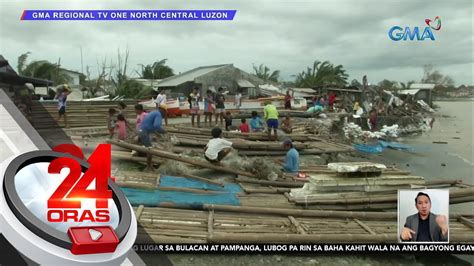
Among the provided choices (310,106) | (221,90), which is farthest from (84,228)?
(310,106)

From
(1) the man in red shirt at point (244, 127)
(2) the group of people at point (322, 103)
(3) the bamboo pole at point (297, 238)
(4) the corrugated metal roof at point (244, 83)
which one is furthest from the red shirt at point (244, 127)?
(3) the bamboo pole at point (297, 238)

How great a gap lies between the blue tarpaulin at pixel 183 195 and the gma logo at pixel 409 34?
6.35 ft

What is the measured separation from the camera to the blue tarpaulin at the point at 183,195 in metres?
3.05

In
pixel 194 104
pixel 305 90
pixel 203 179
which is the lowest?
pixel 203 179

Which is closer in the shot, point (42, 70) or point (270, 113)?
point (42, 70)

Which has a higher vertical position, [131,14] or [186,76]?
[131,14]

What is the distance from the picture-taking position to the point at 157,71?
10.9 feet

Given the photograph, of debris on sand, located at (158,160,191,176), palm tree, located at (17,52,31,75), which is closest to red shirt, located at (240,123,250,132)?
debris on sand, located at (158,160,191,176)

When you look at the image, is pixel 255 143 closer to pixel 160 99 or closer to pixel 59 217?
pixel 160 99

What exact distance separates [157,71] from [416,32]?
7.30 feet

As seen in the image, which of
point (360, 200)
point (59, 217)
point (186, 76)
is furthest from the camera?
point (186, 76)

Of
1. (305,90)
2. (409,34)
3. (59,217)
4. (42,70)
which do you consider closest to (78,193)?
(59,217)

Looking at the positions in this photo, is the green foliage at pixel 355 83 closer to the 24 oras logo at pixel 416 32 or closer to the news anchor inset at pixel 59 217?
the 24 oras logo at pixel 416 32

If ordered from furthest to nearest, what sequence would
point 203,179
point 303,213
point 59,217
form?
1. point 203,179
2. point 303,213
3. point 59,217
